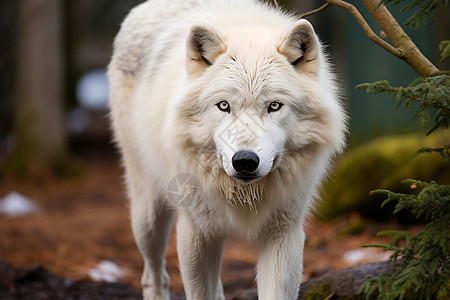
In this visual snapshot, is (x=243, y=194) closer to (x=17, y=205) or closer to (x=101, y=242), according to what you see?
(x=101, y=242)

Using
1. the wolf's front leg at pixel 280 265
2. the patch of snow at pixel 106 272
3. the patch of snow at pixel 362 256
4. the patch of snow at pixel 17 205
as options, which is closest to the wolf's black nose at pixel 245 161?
the wolf's front leg at pixel 280 265

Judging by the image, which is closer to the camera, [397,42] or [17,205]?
[397,42]

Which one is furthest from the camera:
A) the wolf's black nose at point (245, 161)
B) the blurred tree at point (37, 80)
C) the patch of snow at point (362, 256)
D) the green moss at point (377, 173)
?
the blurred tree at point (37, 80)

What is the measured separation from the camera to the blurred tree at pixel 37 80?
9836 mm

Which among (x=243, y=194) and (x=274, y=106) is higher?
(x=274, y=106)

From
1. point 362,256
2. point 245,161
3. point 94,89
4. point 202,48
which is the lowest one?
point 94,89

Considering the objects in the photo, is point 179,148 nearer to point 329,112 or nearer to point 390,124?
point 329,112

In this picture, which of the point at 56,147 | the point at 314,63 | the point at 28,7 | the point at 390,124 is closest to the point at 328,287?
the point at 314,63

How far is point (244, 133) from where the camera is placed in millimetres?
3115

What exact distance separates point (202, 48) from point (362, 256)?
3260mm

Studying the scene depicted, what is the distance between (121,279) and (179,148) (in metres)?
2.97

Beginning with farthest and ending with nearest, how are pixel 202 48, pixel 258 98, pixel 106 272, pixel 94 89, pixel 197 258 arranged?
pixel 94 89
pixel 106 272
pixel 197 258
pixel 202 48
pixel 258 98

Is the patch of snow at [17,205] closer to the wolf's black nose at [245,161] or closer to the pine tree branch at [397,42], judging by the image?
the wolf's black nose at [245,161]

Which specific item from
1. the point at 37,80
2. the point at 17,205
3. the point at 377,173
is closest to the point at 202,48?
the point at 377,173
